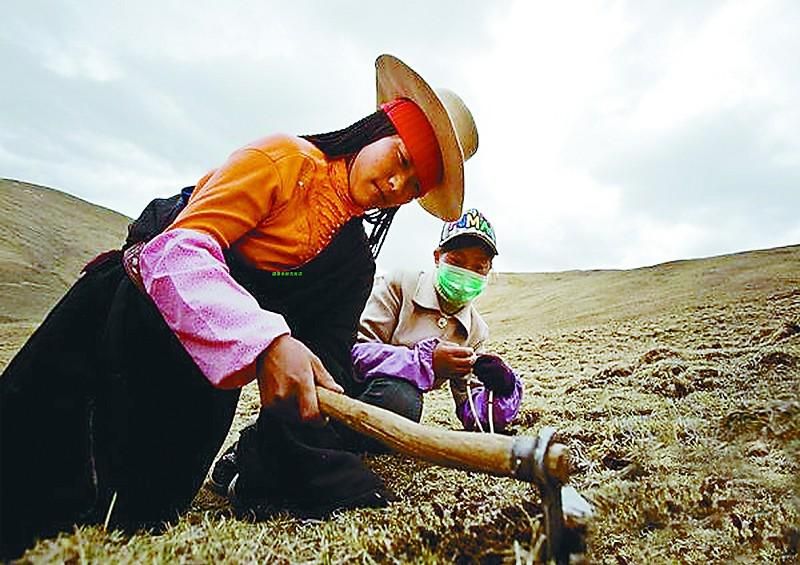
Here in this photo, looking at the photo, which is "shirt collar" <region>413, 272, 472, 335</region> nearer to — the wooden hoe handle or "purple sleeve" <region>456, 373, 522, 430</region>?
"purple sleeve" <region>456, 373, 522, 430</region>

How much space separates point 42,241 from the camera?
70.0 ft

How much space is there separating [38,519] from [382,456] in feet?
4.28

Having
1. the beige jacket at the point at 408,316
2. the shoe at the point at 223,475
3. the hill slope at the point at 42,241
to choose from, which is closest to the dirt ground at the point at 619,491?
the shoe at the point at 223,475

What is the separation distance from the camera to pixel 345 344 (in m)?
2.01

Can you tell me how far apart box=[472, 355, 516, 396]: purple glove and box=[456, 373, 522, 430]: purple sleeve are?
4 cm

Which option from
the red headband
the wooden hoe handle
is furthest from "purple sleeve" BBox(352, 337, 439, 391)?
the wooden hoe handle

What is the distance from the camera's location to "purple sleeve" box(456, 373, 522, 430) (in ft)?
8.27

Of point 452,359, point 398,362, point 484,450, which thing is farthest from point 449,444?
point 398,362

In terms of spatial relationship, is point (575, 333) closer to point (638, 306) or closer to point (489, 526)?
point (638, 306)

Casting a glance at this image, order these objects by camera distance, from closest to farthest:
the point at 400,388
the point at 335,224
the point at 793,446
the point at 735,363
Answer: the point at 335,224
the point at 793,446
the point at 400,388
the point at 735,363

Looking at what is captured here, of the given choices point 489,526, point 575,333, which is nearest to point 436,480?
point 489,526

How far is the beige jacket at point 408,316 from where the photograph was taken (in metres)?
2.79

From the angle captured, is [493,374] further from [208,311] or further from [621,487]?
[208,311]

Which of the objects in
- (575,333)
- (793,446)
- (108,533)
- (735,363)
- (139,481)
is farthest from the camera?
(575,333)
